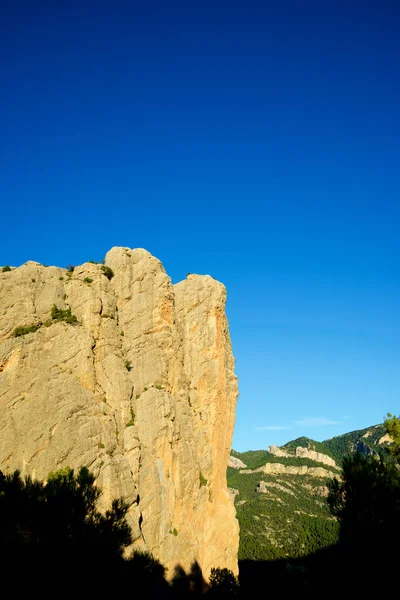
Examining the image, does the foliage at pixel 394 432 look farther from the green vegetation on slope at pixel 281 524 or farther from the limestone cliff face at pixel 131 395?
the green vegetation on slope at pixel 281 524

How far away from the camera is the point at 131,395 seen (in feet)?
140

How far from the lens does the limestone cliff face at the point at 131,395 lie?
34938 mm

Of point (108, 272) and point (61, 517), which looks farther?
point (108, 272)

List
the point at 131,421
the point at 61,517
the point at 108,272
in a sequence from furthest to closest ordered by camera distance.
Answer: the point at 108,272
the point at 131,421
the point at 61,517

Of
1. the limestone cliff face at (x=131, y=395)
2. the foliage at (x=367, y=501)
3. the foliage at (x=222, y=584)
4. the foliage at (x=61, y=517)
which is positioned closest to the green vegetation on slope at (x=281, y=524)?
the foliage at (x=222, y=584)

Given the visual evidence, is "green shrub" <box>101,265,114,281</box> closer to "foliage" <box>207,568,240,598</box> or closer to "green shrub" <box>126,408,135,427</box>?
"green shrub" <box>126,408,135,427</box>

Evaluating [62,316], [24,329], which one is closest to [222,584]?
[62,316]

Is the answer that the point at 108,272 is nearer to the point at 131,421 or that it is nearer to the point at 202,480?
the point at 131,421

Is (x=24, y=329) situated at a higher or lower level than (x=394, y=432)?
higher

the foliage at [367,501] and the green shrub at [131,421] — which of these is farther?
the green shrub at [131,421]

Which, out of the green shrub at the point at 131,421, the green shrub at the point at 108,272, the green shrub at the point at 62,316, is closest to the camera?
the green shrub at the point at 131,421

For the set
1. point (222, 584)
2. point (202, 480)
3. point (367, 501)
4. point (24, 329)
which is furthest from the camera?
point (202, 480)

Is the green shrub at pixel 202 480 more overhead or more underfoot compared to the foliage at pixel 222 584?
more overhead

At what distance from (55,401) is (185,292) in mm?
26699
